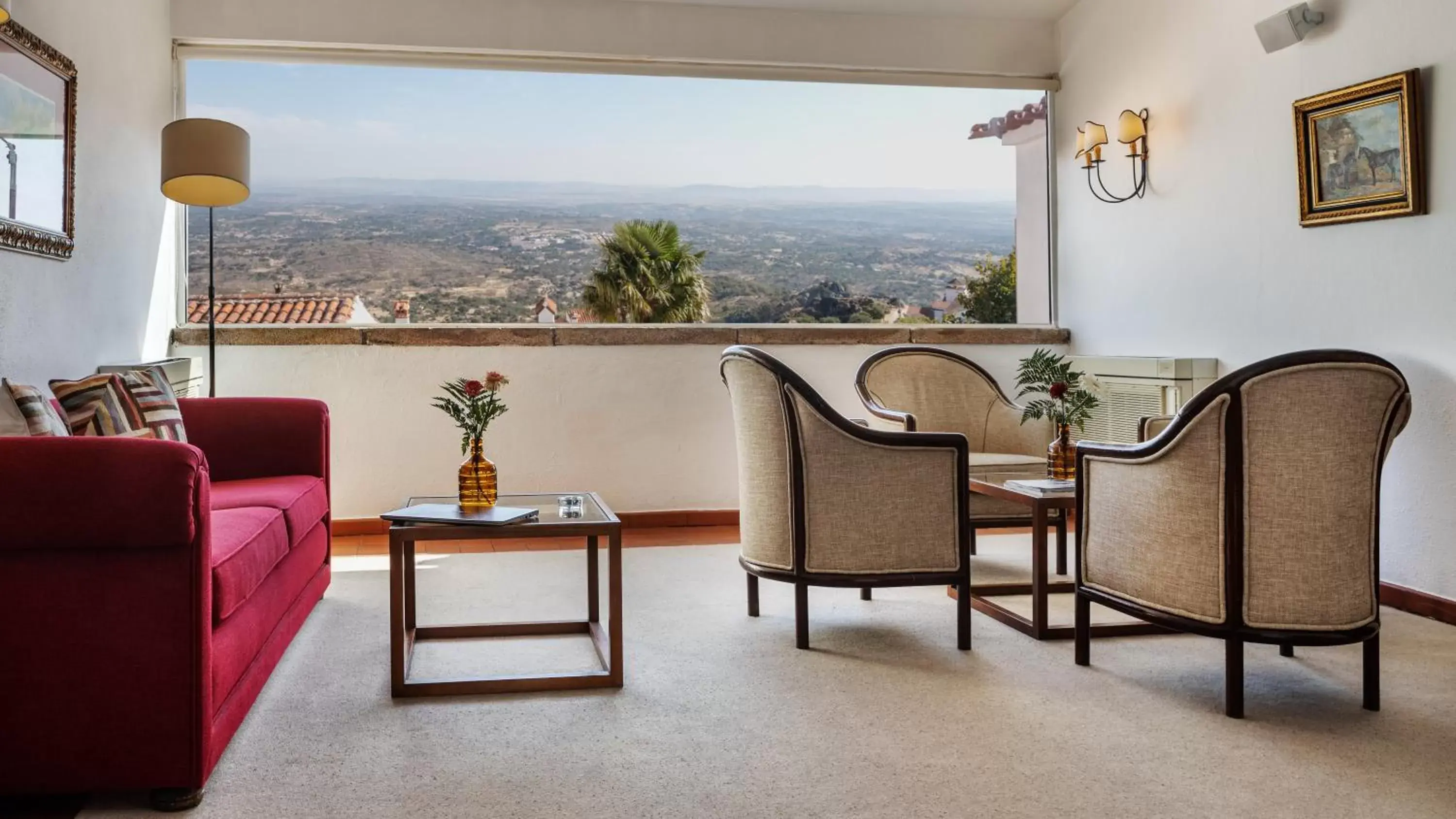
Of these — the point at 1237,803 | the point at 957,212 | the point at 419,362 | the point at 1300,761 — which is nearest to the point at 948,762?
the point at 1237,803

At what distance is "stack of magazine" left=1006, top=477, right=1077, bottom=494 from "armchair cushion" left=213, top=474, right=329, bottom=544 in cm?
224

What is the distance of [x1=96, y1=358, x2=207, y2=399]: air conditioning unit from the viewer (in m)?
4.16

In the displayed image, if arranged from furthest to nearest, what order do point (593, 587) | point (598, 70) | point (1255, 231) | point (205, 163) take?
point (598, 70) < point (1255, 231) < point (205, 163) < point (593, 587)

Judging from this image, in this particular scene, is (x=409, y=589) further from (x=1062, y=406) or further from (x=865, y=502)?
(x=1062, y=406)

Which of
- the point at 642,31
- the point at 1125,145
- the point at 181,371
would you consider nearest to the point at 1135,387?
the point at 1125,145

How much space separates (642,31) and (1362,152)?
11.1ft

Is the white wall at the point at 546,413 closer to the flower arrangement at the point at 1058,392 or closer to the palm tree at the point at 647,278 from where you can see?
the palm tree at the point at 647,278

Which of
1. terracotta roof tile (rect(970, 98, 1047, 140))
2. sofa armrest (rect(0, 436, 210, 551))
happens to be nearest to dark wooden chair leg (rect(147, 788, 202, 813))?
sofa armrest (rect(0, 436, 210, 551))

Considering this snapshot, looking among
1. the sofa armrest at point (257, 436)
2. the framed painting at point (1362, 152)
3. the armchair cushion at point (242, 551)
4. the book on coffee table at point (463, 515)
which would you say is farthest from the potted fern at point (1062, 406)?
the sofa armrest at point (257, 436)

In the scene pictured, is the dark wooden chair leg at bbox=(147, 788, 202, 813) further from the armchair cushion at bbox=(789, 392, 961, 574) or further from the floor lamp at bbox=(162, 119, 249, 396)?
the floor lamp at bbox=(162, 119, 249, 396)

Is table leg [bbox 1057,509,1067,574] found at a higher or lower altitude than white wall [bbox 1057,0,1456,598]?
lower

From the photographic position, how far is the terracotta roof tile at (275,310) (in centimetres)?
544

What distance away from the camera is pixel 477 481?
3.14m

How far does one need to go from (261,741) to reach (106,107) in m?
3.06
